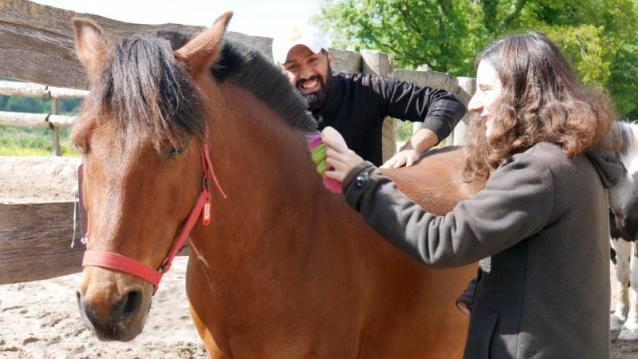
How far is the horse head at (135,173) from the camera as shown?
170cm

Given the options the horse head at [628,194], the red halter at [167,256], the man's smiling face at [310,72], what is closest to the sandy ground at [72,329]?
the horse head at [628,194]

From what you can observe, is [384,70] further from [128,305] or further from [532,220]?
[128,305]

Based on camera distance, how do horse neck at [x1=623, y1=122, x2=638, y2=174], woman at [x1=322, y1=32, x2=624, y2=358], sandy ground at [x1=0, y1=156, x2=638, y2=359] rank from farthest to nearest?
horse neck at [x1=623, y1=122, x2=638, y2=174] < sandy ground at [x1=0, y1=156, x2=638, y2=359] < woman at [x1=322, y1=32, x2=624, y2=358]

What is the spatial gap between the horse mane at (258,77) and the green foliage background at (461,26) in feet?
64.5

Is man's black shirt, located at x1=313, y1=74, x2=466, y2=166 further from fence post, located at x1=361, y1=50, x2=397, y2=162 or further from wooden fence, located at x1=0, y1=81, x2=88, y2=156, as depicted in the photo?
wooden fence, located at x1=0, y1=81, x2=88, y2=156

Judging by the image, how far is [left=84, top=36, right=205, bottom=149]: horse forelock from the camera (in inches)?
68.9

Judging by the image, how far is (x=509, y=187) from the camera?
1.76 meters

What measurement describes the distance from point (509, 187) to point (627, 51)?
101ft

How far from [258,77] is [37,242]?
1553 mm

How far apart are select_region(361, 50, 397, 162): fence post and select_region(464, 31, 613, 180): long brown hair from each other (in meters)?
2.81

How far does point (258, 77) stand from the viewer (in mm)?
2414

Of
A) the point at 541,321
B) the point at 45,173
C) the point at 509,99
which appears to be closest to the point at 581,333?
the point at 541,321

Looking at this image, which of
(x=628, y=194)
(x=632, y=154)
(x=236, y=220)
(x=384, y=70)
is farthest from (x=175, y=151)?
(x=632, y=154)

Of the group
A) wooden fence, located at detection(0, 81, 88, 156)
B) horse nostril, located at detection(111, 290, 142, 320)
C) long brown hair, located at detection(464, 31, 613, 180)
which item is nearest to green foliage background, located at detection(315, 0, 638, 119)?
wooden fence, located at detection(0, 81, 88, 156)
